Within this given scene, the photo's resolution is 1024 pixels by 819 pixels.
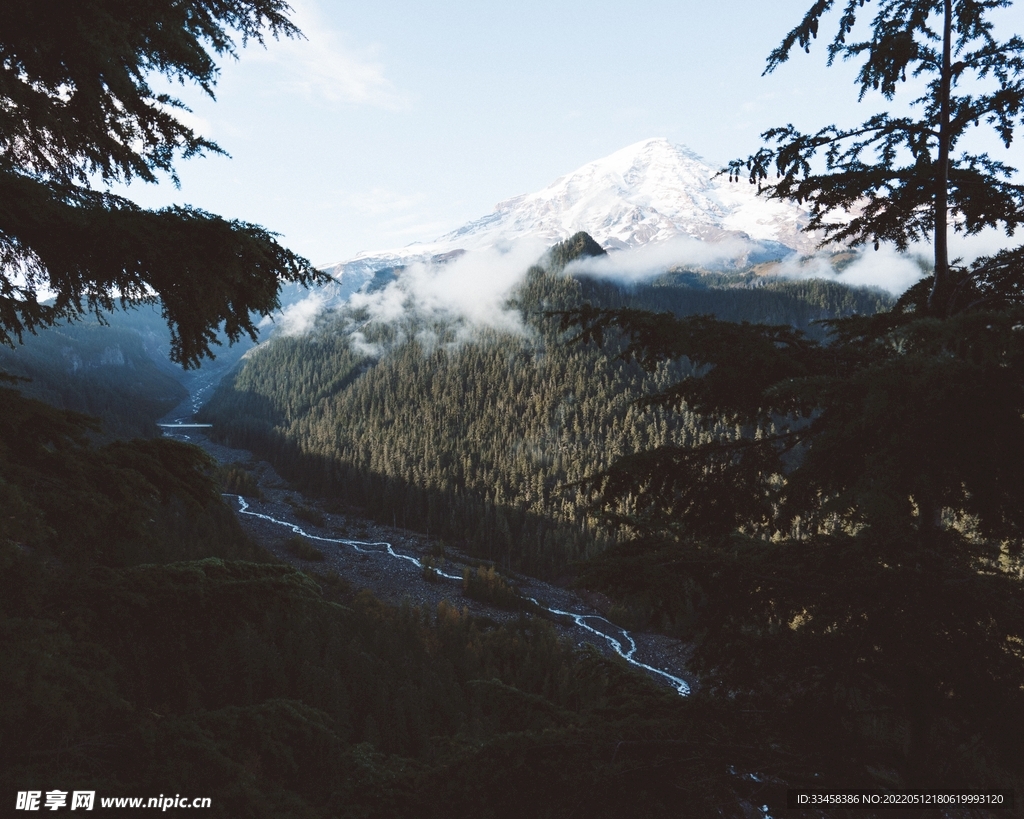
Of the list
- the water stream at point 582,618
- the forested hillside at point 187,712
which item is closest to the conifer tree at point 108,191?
the forested hillside at point 187,712

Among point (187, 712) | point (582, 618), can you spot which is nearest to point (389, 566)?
point (582, 618)

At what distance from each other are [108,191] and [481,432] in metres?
133

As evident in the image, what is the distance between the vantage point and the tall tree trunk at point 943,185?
5.94 metres

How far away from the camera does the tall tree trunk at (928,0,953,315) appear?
5941mm

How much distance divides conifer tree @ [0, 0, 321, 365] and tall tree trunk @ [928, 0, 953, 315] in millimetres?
6808

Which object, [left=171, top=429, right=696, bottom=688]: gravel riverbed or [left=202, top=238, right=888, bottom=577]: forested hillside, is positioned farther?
[left=202, top=238, right=888, bottom=577]: forested hillside

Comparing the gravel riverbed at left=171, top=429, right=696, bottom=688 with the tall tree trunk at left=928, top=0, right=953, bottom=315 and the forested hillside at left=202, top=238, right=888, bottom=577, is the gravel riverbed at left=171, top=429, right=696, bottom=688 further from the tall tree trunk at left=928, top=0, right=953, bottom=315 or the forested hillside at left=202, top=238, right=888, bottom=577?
the tall tree trunk at left=928, top=0, right=953, bottom=315

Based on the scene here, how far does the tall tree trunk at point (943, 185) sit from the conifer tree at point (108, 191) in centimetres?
681

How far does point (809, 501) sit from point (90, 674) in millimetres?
6412

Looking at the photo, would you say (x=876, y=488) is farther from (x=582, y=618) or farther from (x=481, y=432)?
(x=481, y=432)

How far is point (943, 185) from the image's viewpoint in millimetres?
6086

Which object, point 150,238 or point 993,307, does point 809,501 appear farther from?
point 150,238

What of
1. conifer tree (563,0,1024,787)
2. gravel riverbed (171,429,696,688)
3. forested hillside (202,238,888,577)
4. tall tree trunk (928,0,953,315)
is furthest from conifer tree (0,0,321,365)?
forested hillside (202,238,888,577)

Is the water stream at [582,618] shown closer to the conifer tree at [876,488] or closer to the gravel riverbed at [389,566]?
the gravel riverbed at [389,566]
